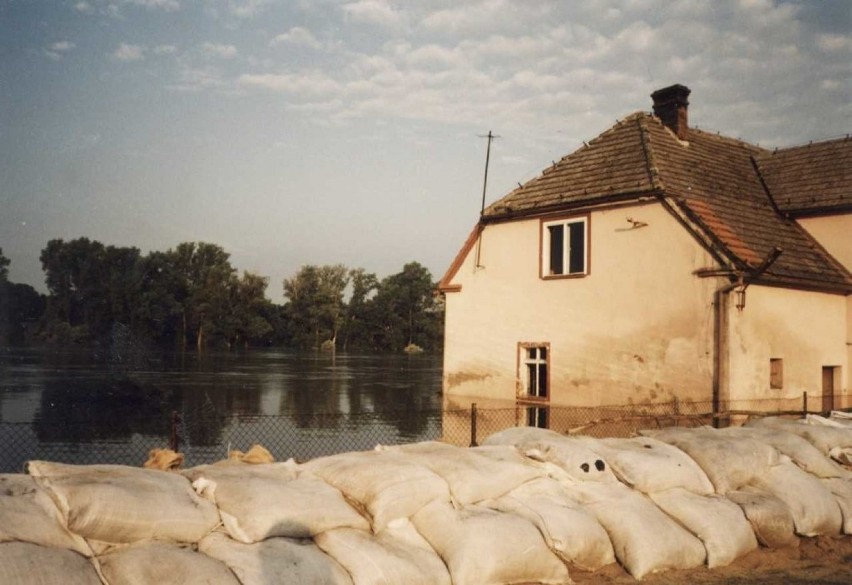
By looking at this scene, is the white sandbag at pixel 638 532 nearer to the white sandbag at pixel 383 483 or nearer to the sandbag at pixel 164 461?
the white sandbag at pixel 383 483

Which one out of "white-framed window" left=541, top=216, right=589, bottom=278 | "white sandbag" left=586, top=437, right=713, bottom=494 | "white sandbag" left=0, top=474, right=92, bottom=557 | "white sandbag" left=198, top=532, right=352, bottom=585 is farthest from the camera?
"white-framed window" left=541, top=216, right=589, bottom=278

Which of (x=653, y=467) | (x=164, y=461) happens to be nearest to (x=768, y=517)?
(x=653, y=467)

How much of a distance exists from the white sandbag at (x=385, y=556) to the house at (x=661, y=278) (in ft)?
27.1

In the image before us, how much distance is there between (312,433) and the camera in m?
17.4

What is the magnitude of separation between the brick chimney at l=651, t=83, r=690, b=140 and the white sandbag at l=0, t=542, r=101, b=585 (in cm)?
1469

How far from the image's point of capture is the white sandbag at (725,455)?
6.61 metres

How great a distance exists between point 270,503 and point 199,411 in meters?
19.0

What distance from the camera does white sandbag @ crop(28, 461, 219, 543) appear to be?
384cm

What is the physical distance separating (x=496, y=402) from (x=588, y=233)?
3.94 metres

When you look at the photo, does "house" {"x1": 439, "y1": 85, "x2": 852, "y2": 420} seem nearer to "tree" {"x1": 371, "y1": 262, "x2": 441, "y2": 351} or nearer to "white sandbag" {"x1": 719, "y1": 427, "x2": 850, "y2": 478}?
"white sandbag" {"x1": 719, "y1": 427, "x2": 850, "y2": 478}

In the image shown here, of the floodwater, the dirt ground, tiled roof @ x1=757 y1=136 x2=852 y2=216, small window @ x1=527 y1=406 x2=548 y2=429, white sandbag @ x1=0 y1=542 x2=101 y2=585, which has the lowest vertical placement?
the floodwater

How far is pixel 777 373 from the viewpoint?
41.5ft

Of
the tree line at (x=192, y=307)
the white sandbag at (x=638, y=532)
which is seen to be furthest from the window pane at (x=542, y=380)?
the tree line at (x=192, y=307)

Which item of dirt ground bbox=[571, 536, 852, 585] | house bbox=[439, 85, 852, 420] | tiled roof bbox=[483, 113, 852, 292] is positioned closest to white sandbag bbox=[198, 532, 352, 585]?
dirt ground bbox=[571, 536, 852, 585]
